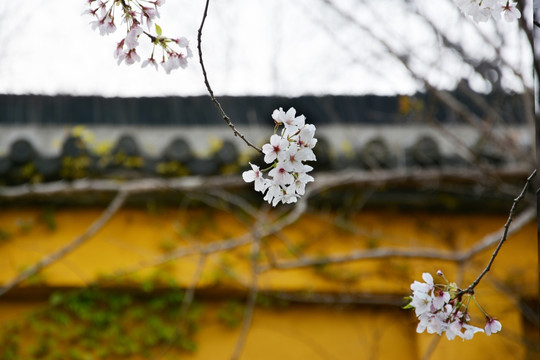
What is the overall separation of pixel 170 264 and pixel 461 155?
5.61ft

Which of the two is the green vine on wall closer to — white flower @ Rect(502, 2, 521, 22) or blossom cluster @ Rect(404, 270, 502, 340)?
blossom cluster @ Rect(404, 270, 502, 340)

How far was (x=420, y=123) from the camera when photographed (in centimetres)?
347

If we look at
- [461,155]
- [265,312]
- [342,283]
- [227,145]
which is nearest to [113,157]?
[227,145]

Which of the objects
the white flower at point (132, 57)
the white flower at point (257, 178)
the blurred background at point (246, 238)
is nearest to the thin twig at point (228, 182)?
the blurred background at point (246, 238)

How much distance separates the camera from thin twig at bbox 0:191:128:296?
2.83 metres

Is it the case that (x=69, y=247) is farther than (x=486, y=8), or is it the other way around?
(x=69, y=247)

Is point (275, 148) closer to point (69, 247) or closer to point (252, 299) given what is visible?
point (252, 299)

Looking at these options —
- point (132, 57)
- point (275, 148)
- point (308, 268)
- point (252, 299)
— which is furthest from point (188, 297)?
point (275, 148)

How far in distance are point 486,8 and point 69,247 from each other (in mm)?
2408

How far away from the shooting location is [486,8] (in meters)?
0.99

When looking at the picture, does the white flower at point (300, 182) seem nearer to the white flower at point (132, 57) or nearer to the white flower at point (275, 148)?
the white flower at point (275, 148)

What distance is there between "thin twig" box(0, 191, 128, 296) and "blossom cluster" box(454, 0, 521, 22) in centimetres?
223

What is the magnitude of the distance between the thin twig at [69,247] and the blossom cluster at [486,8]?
223 centimetres

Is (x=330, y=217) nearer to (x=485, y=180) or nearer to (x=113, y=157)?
(x=485, y=180)
